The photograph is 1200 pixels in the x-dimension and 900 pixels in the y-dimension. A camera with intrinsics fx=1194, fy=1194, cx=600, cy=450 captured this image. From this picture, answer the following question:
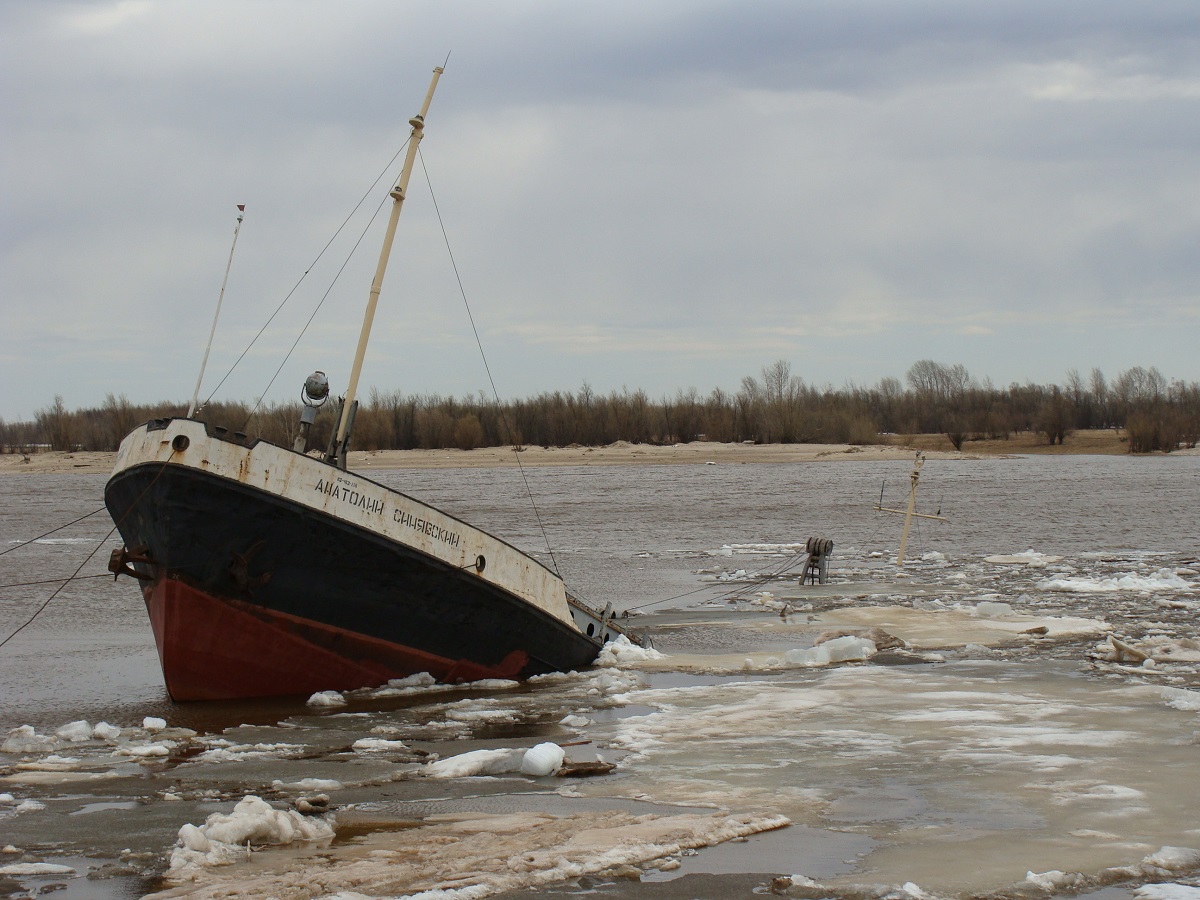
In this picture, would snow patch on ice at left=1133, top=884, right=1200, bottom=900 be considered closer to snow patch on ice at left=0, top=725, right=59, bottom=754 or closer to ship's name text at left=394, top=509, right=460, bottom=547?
ship's name text at left=394, top=509, right=460, bottom=547

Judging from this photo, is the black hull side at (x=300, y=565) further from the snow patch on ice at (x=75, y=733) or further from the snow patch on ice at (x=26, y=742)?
the snow patch on ice at (x=26, y=742)

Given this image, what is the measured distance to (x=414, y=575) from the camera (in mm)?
11555

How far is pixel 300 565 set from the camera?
11.1 meters

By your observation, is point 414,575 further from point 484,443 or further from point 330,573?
point 484,443

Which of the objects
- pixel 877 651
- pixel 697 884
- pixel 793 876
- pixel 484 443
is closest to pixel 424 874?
pixel 697 884

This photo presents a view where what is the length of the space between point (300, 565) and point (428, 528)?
4.18 ft

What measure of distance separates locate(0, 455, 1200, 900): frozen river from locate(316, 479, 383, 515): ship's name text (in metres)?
1.84

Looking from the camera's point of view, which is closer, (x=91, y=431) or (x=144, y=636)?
(x=144, y=636)

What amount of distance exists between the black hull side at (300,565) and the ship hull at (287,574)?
1 cm

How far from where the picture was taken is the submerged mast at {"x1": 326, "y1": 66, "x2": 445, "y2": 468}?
11828 millimetres

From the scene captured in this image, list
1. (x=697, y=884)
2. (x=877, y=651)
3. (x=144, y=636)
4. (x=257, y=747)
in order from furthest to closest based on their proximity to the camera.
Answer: (x=144, y=636)
(x=877, y=651)
(x=257, y=747)
(x=697, y=884)

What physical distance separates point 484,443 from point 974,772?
88.4 meters

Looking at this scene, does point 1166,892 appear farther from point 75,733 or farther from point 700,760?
point 75,733

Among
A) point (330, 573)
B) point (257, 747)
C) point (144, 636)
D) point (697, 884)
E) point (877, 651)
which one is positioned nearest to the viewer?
point (697, 884)
